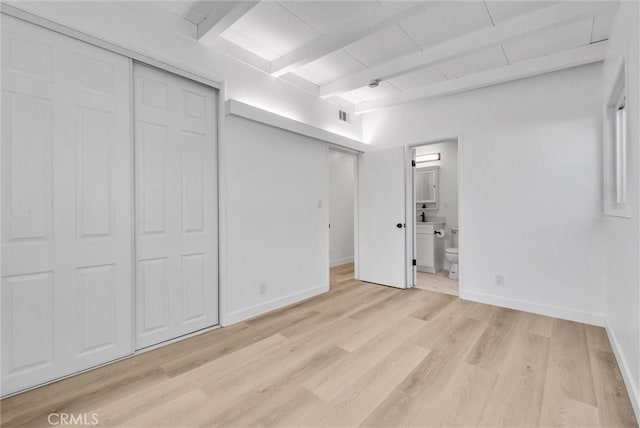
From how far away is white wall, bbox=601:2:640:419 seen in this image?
1.58 meters

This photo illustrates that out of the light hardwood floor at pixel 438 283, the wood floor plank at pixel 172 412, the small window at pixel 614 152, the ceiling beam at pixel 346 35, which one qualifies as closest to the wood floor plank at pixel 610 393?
the small window at pixel 614 152

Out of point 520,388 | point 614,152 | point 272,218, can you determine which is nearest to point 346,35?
point 272,218

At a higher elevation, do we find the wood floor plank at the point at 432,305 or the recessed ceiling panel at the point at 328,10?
the recessed ceiling panel at the point at 328,10

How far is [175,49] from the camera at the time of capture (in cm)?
247

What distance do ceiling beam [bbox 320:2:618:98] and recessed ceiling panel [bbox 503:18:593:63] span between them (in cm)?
19

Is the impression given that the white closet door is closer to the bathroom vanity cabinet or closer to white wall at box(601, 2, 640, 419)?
white wall at box(601, 2, 640, 419)

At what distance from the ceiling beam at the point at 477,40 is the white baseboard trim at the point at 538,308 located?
263 cm

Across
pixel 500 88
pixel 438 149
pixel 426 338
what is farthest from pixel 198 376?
pixel 438 149

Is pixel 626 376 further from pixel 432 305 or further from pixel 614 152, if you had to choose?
pixel 614 152

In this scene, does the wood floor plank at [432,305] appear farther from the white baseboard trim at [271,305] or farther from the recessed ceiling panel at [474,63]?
the recessed ceiling panel at [474,63]

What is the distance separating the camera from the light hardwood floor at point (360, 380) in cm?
159

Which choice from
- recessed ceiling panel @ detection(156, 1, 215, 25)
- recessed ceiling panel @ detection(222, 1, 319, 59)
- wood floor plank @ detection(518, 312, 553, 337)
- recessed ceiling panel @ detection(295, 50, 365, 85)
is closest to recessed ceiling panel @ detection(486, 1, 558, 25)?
recessed ceiling panel @ detection(295, 50, 365, 85)

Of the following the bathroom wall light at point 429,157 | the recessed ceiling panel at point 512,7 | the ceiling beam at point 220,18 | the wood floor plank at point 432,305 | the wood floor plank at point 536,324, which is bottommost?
the wood floor plank at point 536,324

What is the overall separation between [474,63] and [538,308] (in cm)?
273
